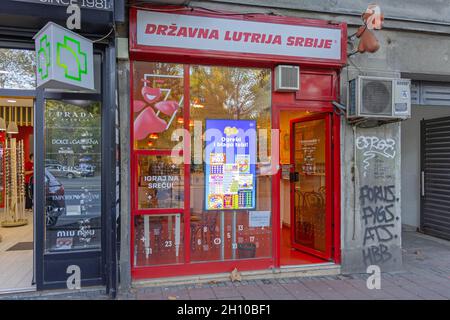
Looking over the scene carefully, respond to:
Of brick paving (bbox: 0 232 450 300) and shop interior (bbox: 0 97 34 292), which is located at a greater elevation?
shop interior (bbox: 0 97 34 292)

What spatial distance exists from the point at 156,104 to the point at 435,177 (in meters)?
6.61

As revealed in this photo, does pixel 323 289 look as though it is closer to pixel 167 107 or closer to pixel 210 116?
pixel 210 116

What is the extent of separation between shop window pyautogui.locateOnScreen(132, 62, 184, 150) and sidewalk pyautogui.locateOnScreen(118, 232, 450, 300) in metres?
2.01

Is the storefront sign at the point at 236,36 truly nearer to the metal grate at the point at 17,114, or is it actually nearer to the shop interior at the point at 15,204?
the shop interior at the point at 15,204

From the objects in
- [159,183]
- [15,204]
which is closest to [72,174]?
[159,183]

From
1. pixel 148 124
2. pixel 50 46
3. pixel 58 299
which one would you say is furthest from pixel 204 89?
pixel 58 299

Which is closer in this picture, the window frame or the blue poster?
the window frame

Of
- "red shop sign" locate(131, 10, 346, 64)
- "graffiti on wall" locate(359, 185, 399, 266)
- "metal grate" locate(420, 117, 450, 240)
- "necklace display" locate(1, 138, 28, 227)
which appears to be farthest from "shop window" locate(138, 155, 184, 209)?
"metal grate" locate(420, 117, 450, 240)

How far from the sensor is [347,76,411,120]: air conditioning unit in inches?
209

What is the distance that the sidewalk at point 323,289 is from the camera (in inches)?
185

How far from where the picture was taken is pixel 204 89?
537 cm

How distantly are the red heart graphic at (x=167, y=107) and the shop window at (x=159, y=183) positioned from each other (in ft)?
2.19

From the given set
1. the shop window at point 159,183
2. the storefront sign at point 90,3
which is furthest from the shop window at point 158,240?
the storefront sign at point 90,3

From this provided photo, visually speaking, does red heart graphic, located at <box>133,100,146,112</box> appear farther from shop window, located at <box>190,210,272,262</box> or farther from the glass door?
the glass door
